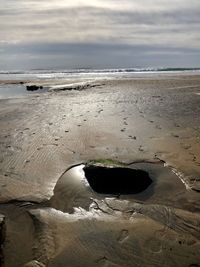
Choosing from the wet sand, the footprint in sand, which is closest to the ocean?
the wet sand

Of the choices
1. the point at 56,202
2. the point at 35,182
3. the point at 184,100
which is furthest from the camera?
the point at 184,100

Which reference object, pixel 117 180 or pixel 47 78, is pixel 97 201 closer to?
pixel 117 180

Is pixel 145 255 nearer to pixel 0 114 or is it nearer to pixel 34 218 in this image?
pixel 34 218

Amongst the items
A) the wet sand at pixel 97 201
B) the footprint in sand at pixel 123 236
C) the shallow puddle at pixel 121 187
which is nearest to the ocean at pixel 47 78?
the wet sand at pixel 97 201

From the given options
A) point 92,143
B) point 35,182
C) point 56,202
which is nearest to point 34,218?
point 56,202

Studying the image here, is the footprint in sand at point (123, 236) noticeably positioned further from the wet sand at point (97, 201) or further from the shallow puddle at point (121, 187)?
the shallow puddle at point (121, 187)
